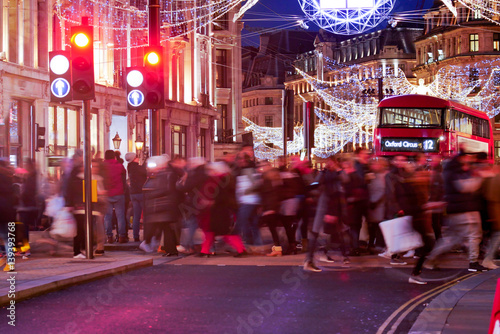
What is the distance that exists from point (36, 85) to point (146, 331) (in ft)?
71.7

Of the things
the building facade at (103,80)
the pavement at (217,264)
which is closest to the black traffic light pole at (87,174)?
the pavement at (217,264)

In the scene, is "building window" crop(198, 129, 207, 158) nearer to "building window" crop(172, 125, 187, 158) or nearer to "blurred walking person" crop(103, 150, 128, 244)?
"building window" crop(172, 125, 187, 158)

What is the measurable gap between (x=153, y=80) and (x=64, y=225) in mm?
3063

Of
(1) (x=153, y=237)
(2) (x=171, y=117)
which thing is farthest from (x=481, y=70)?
(1) (x=153, y=237)

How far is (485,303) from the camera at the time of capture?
8.70 metres

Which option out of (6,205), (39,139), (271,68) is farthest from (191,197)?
(271,68)

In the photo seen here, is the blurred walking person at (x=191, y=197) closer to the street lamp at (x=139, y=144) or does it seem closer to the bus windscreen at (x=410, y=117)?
the bus windscreen at (x=410, y=117)

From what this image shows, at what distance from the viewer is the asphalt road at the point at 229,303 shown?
24.5 ft

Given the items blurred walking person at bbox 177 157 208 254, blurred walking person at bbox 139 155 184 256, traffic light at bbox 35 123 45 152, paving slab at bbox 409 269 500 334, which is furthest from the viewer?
traffic light at bbox 35 123 45 152

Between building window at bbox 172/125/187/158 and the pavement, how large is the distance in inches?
1003

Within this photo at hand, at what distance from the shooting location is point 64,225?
41.8 feet

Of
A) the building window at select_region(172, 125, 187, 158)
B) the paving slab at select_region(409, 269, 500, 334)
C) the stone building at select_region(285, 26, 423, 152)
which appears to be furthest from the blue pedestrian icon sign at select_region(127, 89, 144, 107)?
the stone building at select_region(285, 26, 423, 152)

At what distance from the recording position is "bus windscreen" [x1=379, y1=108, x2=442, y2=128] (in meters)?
26.8

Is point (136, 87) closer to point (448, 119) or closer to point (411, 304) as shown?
point (411, 304)
